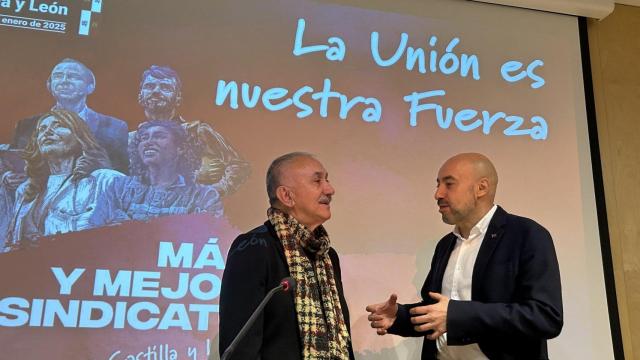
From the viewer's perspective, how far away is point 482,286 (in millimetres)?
2455

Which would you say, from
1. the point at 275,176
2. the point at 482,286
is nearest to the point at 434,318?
the point at 482,286

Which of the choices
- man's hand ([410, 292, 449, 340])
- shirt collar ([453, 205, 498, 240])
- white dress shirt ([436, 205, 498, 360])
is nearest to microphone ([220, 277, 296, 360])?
man's hand ([410, 292, 449, 340])

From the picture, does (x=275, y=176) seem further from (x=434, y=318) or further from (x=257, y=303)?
(x=434, y=318)

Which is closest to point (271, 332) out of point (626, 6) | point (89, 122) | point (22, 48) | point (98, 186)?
point (98, 186)

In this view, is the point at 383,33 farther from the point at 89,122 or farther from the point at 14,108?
the point at 14,108

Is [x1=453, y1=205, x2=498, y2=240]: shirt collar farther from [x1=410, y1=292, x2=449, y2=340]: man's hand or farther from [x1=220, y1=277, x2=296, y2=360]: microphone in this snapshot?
[x1=220, y1=277, x2=296, y2=360]: microphone

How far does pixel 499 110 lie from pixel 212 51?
5.14 feet

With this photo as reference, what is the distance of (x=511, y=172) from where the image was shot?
11.0ft

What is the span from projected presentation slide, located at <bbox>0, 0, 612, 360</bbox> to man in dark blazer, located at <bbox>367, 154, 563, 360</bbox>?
0.47 m

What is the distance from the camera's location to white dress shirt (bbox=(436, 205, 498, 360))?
97.7 inches

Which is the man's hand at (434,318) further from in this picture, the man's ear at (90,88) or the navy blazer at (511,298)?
the man's ear at (90,88)

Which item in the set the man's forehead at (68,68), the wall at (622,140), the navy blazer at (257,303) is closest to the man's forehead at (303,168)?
the navy blazer at (257,303)

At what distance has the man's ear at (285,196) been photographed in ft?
8.52

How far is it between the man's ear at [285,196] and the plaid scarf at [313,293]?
1.8 inches
